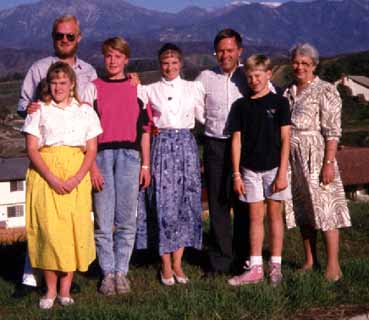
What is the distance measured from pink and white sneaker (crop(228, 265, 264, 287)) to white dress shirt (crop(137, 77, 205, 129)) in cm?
126

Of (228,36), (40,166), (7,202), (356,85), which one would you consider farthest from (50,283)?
(356,85)

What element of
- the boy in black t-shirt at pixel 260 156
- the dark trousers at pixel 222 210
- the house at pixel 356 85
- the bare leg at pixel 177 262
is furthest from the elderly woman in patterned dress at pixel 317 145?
the house at pixel 356 85

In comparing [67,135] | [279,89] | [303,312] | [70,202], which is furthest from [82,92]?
[303,312]

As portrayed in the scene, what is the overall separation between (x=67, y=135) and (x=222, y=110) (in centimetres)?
138

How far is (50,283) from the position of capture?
600 cm

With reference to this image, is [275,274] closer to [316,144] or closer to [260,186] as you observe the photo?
[260,186]

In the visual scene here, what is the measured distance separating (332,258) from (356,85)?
2362 inches

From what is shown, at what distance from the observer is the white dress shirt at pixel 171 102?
6551 millimetres

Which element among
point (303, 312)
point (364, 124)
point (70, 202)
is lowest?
point (364, 124)

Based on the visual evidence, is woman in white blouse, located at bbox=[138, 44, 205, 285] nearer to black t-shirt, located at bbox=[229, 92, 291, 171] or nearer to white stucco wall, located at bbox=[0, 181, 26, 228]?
black t-shirt, located at bbox=[229, 92, 291, 171]

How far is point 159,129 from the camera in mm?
6590

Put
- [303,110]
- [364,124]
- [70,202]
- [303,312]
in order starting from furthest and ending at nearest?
1. [364,124]
2. [303,110]
3. [70,202]
4. [303,312]

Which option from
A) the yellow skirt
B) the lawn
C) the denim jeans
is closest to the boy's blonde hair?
the denim jeans

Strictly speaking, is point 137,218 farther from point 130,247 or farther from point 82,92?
point 82,92
